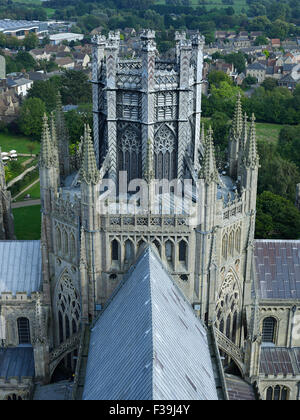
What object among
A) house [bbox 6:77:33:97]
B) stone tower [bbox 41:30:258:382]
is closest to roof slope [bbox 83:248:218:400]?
stone tower [bbox 41:30:258:382]

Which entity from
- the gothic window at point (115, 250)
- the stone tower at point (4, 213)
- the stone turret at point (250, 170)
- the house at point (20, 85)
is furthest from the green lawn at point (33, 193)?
the house at point (20, 85)

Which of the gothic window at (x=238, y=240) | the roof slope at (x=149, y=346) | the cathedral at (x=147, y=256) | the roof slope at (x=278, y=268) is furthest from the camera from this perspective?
the roof slope at (x=278, y=268)

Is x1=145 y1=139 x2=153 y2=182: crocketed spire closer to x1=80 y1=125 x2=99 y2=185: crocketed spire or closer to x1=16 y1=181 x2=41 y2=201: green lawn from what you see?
x1=80 y1=125 x2=99 y2=185: crocketed spire

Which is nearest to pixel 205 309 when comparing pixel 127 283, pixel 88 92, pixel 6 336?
pixel 127 283

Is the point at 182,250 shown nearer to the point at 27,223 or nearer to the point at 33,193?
the point at 27,223

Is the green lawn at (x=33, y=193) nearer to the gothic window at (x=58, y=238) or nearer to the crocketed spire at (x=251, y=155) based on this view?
the gothic window at (x=58, y=238)

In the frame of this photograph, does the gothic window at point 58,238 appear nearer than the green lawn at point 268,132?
Yes
